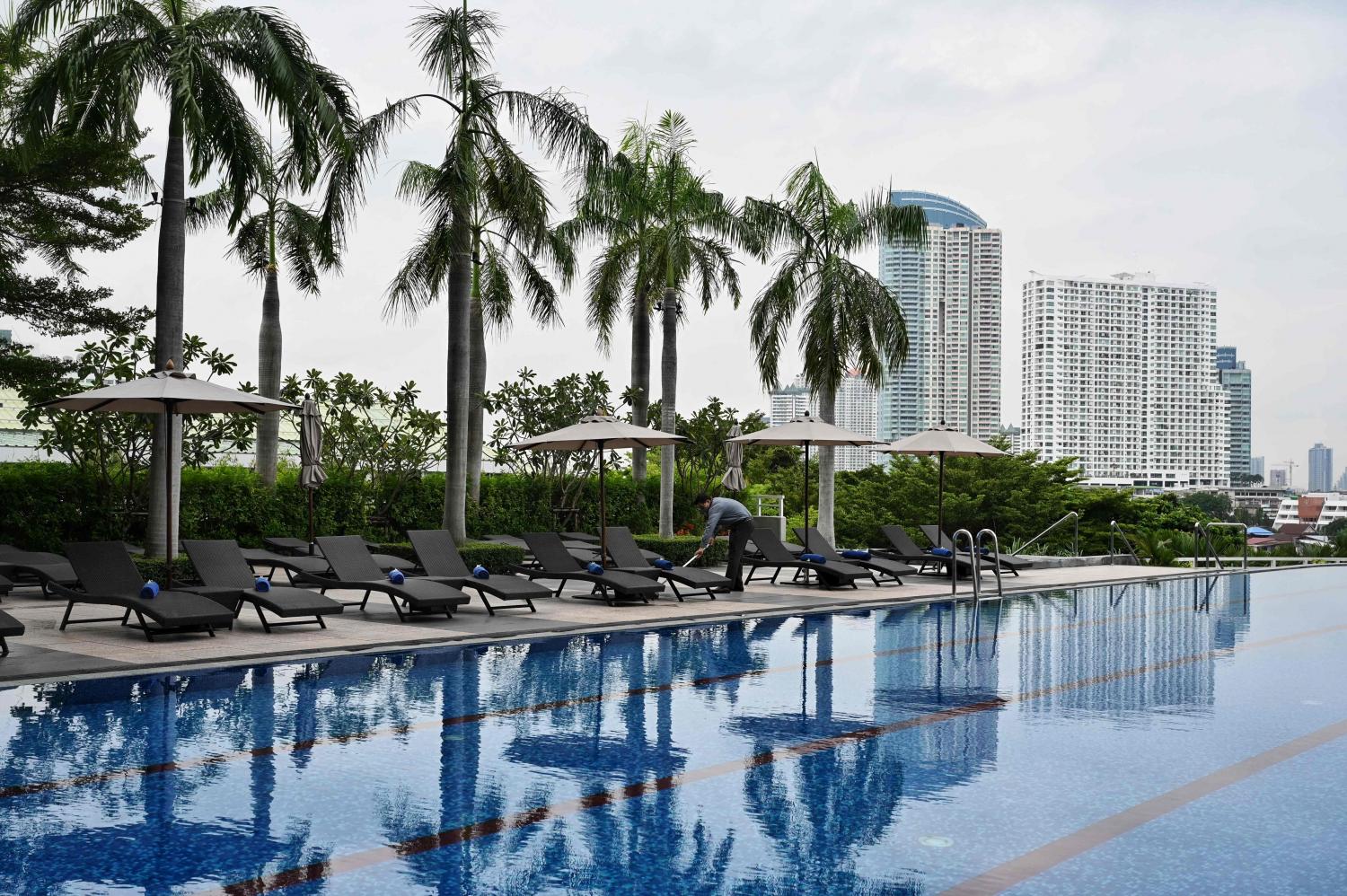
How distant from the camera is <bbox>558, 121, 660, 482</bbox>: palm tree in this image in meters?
23.7

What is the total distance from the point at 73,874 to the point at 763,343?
20.9m

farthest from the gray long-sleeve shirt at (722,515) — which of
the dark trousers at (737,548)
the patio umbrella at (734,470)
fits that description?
the patio umbrella at (734,470)

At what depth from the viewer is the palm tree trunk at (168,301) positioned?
15.6 metres

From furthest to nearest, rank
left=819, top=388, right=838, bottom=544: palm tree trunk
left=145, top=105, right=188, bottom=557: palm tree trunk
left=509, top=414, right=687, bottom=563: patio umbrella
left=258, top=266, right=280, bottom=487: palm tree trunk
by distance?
left=819, top=388, right=838, bottom=544: palm tree trunk, left=258, top=266, right=280, bottom=487: palm tree trunk, left=509, top=414, right=687, bottom=563: patio umbrella, left=145, top=105, right=188, bottom=557: palm tree trunk

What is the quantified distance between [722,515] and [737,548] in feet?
2.21

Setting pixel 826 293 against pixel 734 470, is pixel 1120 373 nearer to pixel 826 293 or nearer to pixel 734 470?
pixel 826 293

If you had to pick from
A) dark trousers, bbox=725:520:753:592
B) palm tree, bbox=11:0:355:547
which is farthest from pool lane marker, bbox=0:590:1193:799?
palm tree, bbox=11:0:355:547

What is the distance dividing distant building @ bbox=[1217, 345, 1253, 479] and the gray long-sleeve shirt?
76.5 metres

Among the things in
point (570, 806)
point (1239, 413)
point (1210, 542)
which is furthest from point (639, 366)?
point (1239, 413)

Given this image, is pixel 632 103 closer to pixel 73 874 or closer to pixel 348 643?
pixel 348 643

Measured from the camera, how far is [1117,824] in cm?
587

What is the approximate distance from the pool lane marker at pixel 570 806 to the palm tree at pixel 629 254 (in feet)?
50.9

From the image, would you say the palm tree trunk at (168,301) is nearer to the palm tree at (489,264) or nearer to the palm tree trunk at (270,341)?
the palm tree at (489,264)

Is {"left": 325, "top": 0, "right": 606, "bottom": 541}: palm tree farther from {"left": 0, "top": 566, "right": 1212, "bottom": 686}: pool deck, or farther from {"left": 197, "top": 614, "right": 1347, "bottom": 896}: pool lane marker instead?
{"left": 197, "top": 614, "right": 1347, "bottom": 896}: pool lane marker
